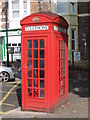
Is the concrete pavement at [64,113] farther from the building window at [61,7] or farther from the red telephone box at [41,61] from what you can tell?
the building window at [61,7]

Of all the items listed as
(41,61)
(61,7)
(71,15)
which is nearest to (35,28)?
(41,61)

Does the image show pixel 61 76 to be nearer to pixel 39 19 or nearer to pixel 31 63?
pixel 31 63

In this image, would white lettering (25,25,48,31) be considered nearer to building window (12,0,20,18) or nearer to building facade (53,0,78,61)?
building facade (53,0,78,61)

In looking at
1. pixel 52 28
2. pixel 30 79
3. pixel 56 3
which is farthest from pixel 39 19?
pixel 56 3

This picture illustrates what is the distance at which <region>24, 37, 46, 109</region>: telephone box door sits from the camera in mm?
7340

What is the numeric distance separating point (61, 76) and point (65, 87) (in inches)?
21.3

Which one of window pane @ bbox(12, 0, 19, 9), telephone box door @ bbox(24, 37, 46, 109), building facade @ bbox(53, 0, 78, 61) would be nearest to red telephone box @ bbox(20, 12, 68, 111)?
telephone box door @ bbox(24, 37, 46, 109)

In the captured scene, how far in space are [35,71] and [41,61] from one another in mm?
342

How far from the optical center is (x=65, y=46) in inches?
325

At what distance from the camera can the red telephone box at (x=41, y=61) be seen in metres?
7.21

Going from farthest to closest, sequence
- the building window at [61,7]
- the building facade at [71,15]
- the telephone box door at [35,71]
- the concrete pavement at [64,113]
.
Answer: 1. the building window at [61,7]
2. the building facade at [71,15]
3. the telephone box door at [35,71]
4. the concrete pavement at [64,113]

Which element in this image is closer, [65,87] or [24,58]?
[24,58]

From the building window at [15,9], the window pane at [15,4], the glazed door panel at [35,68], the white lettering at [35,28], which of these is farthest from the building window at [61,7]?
the glazed door panel at [35,68]

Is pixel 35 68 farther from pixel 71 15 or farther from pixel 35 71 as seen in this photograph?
pixel 71 15
